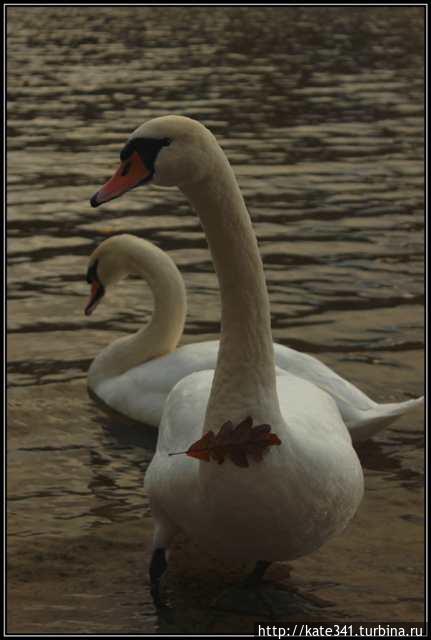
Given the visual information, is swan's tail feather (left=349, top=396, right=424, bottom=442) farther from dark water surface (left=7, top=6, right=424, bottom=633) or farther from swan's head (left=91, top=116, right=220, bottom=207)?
swan's head (left=91, top=116, right=220, bottom=207)

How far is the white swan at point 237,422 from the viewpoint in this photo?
445cm

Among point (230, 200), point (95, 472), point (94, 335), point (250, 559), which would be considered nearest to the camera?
point (230, 200)

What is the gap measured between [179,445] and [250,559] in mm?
576

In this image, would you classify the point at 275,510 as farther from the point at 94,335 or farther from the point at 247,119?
the point at 247,119

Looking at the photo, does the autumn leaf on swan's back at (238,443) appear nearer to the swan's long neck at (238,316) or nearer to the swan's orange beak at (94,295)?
the swan's long neck at (238,316)

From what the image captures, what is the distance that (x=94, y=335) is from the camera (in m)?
9.57

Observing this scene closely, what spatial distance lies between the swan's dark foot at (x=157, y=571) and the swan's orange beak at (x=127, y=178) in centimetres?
179

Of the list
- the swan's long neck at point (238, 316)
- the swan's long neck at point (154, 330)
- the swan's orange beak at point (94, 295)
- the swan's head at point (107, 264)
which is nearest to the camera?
the swan's long neck at point (238, 316)

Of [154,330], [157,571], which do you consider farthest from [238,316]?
[154,330]

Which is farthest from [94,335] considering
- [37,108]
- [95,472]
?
[37,108]

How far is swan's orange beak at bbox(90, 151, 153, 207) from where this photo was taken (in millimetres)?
4453

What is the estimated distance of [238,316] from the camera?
467cm

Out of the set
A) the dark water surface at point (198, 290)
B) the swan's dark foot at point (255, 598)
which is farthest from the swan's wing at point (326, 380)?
the swan's dark foot at point (255, 598)

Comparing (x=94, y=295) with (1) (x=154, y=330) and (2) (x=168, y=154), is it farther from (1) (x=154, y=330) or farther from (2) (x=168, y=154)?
(2) (x=168, y=154)
